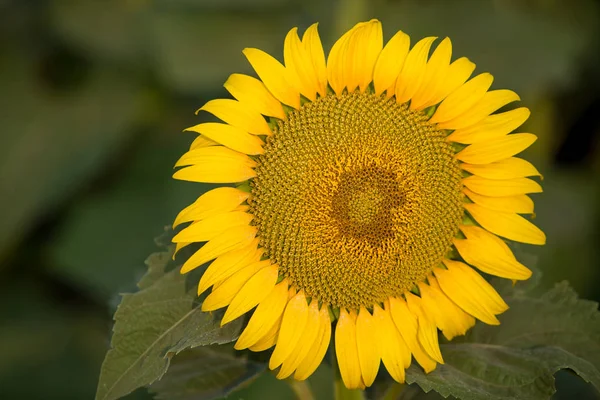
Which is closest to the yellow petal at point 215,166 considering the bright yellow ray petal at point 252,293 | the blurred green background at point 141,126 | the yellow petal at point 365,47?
the bright yellow ray petal at point 252,293

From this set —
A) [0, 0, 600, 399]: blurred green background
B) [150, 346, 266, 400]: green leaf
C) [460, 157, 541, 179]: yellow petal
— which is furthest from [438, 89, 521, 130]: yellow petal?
[0, 0, 600, 399]: blurred green background

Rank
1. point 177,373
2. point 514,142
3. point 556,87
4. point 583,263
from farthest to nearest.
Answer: point 556,87 → point 583,263 → point 177,373 → point 514,142

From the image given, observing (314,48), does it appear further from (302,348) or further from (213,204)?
(302,348)

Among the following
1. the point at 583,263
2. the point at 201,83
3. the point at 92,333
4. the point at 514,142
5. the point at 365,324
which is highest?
the point at 201,83

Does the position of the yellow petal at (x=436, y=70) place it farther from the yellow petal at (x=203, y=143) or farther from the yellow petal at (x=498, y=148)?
the yellow petal at (x=203, y=143)

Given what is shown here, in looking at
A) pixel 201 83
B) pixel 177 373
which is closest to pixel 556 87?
pixel 201 83

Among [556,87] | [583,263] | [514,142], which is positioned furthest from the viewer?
[556,87]

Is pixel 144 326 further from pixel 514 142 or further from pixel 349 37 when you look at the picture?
pixel 514 142

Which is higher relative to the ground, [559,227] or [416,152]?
[416,152]
